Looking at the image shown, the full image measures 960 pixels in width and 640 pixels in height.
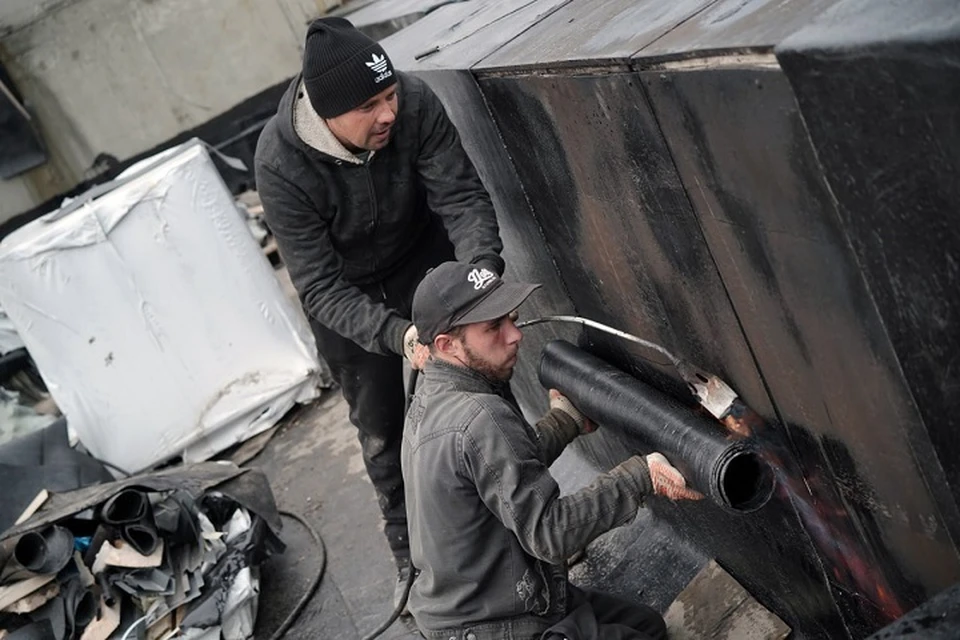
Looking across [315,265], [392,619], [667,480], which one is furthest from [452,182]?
[392,619]

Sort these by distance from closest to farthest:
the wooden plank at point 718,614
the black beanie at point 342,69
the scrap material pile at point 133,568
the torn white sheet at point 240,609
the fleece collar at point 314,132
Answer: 1. the black beanie at point 342,69
2. the wooden plank at point 718,614
3. the fleece collar at point 314,132
4. the scrap material pile at point 133,568
5. the torn white sheet at point 240,609

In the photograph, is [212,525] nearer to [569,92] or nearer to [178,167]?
[178,167]

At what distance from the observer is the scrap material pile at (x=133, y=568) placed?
4.98 m

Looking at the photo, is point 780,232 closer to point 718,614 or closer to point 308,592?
point 718,614

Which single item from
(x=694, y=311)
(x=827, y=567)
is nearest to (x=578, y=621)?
(x=827, y=567)

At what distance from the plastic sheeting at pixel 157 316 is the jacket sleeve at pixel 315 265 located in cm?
349

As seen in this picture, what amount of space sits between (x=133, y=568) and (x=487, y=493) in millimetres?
2900

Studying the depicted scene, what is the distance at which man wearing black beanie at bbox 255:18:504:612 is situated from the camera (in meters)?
3.48

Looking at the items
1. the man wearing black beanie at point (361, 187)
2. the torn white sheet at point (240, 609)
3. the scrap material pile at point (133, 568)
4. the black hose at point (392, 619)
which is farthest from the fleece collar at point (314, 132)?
the torn white sheet at point (240, 609)

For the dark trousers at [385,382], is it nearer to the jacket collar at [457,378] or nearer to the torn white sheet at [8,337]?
the jacket collar at [457,378]

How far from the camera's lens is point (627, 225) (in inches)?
121

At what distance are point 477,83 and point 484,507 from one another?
1.54m

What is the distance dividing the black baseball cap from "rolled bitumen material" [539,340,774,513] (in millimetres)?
505

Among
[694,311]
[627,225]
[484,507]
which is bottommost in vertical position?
[484,507]
